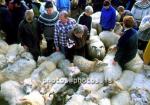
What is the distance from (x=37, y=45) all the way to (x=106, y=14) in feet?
7.69

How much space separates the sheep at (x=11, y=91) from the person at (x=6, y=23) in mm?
2310

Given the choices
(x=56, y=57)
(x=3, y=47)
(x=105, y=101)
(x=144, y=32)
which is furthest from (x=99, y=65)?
(x=3, y=47)

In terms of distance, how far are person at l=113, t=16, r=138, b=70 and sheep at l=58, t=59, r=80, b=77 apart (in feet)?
3.52

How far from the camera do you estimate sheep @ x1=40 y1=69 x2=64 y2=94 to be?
967 centimetres

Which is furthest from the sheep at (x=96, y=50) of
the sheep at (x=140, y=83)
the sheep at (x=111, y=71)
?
the sheep at (x=140, y=83)

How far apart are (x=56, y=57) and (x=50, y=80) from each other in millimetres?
870

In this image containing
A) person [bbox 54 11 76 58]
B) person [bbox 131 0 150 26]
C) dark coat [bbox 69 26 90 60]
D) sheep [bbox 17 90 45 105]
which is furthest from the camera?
person [bbox 131 0 150 26]

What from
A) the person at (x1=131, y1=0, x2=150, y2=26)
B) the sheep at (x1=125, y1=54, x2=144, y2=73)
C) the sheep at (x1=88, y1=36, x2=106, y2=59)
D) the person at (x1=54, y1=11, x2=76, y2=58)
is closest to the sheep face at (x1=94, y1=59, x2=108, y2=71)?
the sheep at (x1=125, y1=54, x2=144, y2=73)

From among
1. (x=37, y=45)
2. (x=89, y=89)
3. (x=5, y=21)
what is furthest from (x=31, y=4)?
(x=89, y=89)

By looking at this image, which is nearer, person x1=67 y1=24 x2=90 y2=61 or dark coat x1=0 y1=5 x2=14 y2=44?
person x1=67 y1=24 x2=90 y2=61

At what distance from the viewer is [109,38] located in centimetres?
1142

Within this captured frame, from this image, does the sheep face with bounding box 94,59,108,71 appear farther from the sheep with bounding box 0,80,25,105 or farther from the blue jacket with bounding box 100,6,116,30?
the sheep with bounding box 0,80,25,105

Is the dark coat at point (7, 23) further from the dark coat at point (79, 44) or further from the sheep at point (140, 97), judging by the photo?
the sheep at point (140, 97)

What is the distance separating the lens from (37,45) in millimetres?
10977
